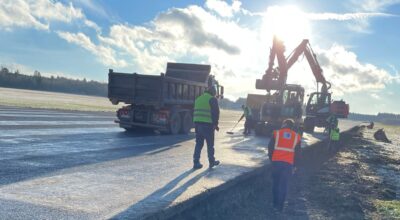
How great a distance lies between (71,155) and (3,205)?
15.0 feet

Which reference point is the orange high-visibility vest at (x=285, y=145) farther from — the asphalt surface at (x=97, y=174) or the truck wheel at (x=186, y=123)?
the truck wheel at (x=186, y=123)

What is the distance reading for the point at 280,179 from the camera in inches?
324

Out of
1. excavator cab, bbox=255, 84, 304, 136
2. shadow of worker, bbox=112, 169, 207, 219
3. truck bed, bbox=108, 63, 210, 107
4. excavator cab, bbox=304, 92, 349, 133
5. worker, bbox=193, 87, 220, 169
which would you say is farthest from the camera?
excavator cab, bbox=304, 92, 349, 133

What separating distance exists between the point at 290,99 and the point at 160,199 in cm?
1802

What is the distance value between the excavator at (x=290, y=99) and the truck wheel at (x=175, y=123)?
16.4 feet

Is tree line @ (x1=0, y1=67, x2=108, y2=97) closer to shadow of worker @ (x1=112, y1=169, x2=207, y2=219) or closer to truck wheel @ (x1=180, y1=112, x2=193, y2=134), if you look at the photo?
truck wheel @ (x1=180, y1=112, x2=193, y2=134)

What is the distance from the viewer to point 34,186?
6676 millimetres

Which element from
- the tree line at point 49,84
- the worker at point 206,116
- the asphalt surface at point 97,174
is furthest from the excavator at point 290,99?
the tree line at point 49,84

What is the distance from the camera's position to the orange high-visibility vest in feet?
26.5

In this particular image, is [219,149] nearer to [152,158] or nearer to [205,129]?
[152,158]

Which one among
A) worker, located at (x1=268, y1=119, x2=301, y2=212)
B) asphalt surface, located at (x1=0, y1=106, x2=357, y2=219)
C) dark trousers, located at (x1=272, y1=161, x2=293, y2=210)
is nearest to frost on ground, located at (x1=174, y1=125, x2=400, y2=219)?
dark trousers, located at (x1=272, y1=161, x2=293, y2=210)

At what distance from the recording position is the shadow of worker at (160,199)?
563cm

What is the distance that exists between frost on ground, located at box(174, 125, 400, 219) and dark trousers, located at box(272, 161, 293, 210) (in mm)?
319

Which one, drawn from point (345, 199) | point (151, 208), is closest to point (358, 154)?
point (345, 199)
